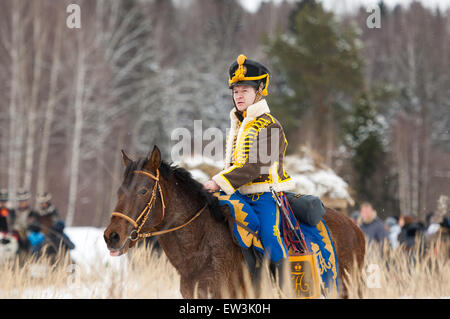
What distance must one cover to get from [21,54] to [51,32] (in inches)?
103

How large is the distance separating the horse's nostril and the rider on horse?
792mm

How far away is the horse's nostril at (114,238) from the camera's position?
3.20 meters

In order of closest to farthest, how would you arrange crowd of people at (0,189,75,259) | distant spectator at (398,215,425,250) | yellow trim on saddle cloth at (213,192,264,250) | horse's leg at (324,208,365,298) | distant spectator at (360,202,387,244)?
yellow trim on saddle cloth at (213,192,264,250) < horse's leg at (324,208,365,298) < crowd of people at (0,189,75,259) < distant spectator at (398,215,425,250) < distant spectator at (360,202,387,244)

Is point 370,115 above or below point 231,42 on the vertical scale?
below

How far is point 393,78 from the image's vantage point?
29.0 metres

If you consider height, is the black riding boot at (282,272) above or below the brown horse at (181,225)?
below

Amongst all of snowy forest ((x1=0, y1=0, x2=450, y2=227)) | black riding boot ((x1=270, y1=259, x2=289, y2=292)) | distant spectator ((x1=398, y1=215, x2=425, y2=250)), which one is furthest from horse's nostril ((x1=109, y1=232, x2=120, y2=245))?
snowy forest ((x1=0, y1=0, x2=450, y2=227))

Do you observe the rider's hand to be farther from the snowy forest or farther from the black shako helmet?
the snowy forest

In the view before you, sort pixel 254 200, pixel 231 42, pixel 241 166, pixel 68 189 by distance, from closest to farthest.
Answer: pixel 241 166 → pixel 254 200 → pixel 68 189 → pixel 231 42

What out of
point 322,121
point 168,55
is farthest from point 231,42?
point 322,121

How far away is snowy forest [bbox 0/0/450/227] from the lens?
1797 centimetres

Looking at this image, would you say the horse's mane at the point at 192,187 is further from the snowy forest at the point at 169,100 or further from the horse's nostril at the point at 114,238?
the snowy forest at the point at 169,100

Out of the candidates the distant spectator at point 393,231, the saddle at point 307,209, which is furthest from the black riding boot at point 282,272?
the distant spectator at point 393,231
